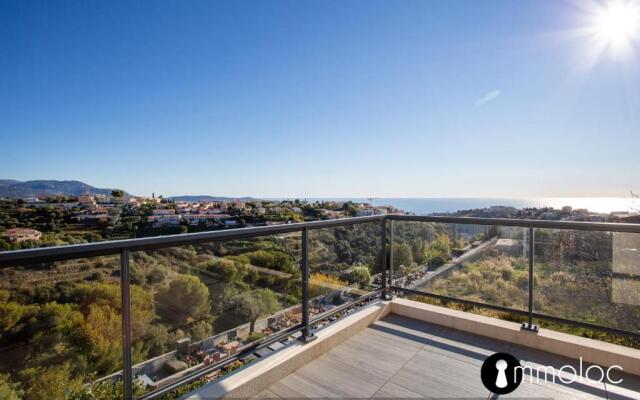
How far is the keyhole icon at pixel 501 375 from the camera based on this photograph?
2.27 meters

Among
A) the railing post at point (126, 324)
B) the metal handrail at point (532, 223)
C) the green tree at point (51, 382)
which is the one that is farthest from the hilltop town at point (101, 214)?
the green tree at point (51, 382)

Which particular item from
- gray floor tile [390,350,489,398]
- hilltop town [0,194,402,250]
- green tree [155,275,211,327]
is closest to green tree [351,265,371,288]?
gray floor tile [390,350,489,398]

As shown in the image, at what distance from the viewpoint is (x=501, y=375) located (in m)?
2.39

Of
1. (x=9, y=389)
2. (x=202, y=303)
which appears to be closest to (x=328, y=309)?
(x=202, y=303)

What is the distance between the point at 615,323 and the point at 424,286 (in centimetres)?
156

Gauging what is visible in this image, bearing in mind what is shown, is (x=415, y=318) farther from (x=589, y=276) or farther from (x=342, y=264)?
(x=589, y=276)

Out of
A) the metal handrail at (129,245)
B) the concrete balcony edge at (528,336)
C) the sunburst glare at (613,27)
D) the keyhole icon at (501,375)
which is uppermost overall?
the sunburst glare at (613,27)

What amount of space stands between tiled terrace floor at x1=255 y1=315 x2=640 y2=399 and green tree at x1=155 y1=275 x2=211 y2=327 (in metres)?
0.71

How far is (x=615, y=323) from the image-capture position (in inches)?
105

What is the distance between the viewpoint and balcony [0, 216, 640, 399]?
151cm

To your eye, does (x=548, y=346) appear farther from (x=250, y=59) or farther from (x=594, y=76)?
Result: (x=250, y=59)

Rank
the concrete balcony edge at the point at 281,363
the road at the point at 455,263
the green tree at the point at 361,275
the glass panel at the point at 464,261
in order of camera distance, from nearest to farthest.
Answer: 1. the concrete balcony edge at the point at 281,363
2. the glass panel at the point at 464,261
3. the road at the point at 455,263
4. the green tree at the point at 361,275

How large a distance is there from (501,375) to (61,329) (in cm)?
270

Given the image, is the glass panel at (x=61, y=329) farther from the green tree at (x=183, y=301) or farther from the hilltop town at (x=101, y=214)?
the hilltop town at (x=101, y=214)
